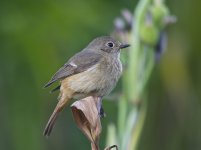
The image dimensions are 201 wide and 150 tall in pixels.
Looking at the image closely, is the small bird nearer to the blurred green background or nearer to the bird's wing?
the bird's wing

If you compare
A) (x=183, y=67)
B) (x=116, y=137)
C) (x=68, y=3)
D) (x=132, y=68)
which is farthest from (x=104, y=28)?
(x=116, y=137)

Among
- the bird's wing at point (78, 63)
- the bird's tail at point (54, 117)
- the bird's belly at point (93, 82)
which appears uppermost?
the bird's wing at point (78, 63)

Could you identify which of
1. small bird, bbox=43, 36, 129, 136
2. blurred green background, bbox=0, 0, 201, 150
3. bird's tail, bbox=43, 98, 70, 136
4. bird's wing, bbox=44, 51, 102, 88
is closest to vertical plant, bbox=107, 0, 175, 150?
small bird, bbox=43, 36, 129, 136

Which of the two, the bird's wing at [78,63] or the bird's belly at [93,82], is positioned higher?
the bird's wing at [78,63]

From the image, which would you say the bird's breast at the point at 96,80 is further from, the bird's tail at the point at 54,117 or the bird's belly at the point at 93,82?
the bird's tail at the point at 54,117

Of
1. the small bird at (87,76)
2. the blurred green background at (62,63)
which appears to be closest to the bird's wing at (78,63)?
the small bird at (87,76)

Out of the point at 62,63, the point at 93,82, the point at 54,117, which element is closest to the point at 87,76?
the point at 93,82
